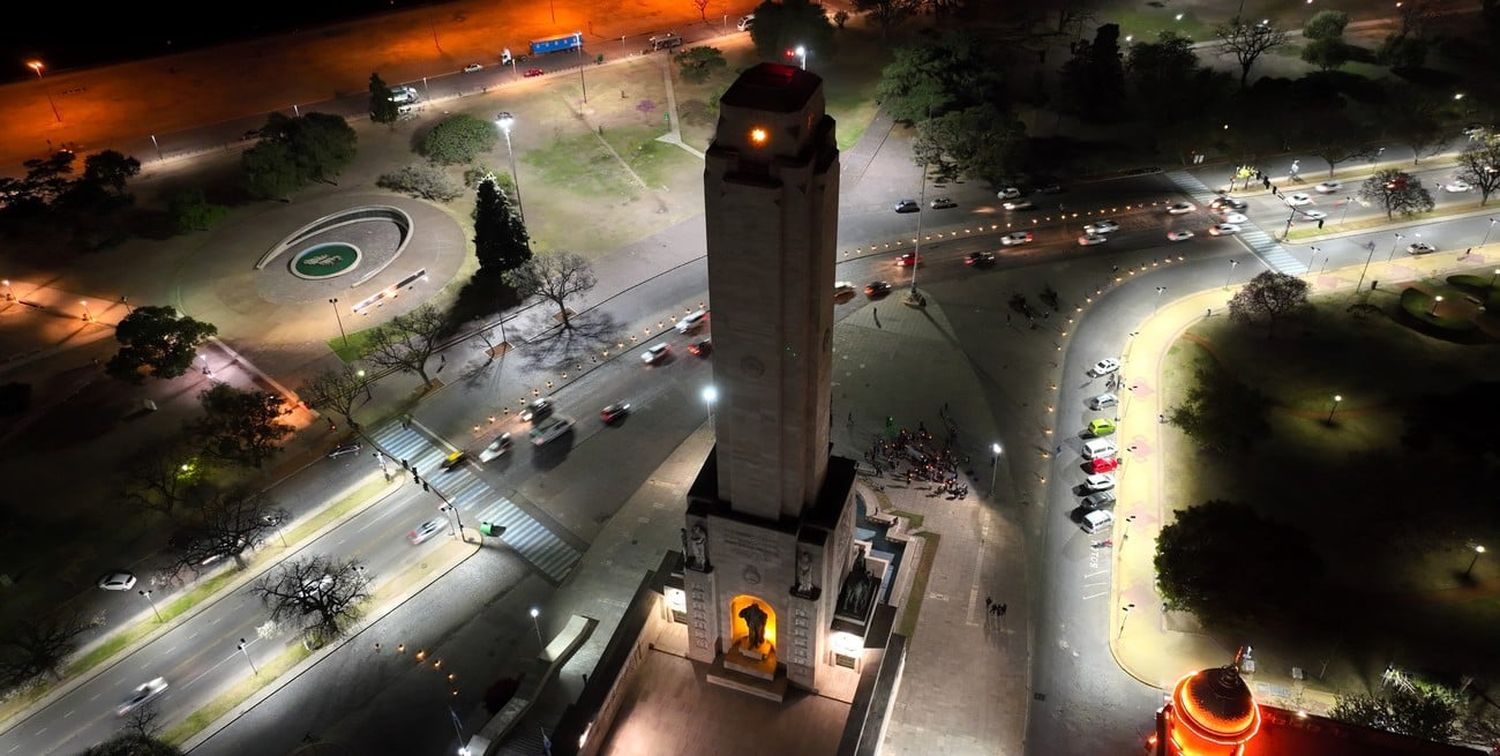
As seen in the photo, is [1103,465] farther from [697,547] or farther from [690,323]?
[690,323]

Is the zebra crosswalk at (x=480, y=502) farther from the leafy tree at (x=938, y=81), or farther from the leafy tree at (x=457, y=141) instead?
the leafy tree at (x=938, y=81)

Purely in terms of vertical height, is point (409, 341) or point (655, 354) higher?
point (409, 341)

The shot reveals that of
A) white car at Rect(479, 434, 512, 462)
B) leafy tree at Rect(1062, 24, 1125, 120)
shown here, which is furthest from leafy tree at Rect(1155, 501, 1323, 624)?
leafy tree at Rect(1062, 24, 1125, 120)

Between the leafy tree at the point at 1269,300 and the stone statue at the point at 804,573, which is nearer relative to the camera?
the stone statue at the point at 804,573

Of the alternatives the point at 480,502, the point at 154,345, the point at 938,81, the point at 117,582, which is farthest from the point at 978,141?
the point at 117,582

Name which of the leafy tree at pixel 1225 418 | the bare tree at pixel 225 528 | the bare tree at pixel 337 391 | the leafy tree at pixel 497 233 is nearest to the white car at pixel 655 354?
the leafy tree at pixel 497 233

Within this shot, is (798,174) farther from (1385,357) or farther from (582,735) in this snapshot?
(1385,357)

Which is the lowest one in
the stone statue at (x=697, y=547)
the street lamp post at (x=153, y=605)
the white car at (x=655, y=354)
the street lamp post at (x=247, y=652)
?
the street lamp post at (x=247, y=652)
